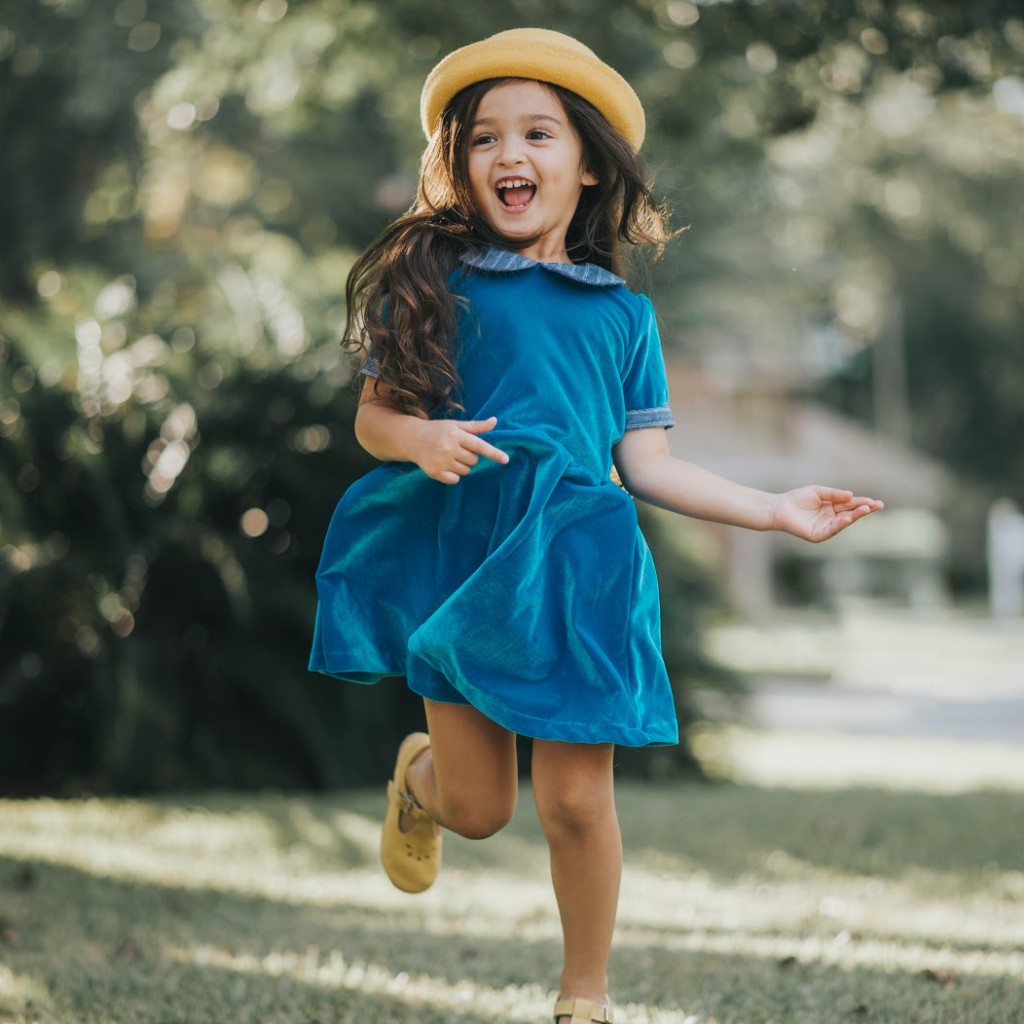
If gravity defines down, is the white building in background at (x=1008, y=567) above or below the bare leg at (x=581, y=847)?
below

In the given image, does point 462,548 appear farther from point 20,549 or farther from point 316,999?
point 20,549

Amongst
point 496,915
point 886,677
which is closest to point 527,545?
point 496,915

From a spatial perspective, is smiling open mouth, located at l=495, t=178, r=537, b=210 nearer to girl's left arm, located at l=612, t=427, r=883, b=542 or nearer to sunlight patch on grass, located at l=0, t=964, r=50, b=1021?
girl's left arm, located at l=612, t=427, r=883, b=542

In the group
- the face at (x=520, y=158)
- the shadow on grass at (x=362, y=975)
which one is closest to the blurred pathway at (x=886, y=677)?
the shadow on grass at (x=362, y=975)

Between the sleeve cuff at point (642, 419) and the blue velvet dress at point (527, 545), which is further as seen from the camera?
the sleeve cuff at point (642, 419)

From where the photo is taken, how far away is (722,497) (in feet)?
10.2

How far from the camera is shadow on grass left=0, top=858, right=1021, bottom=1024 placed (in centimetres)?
332

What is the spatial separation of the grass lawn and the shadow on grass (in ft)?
0.03

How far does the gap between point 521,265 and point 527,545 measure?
608mm

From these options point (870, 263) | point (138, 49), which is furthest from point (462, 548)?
point (870, 263)

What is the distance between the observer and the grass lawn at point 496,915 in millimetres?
3426

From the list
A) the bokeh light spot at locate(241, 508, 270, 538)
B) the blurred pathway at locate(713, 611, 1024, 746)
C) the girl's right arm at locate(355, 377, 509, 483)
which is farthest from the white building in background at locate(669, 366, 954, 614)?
the girl's right arm at locate(355, 377, 509, 483)

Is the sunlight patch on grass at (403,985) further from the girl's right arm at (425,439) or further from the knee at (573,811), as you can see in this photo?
the girl's right arm at (425,439)

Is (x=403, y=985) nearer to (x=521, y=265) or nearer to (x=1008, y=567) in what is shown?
(x=521, y=265)
